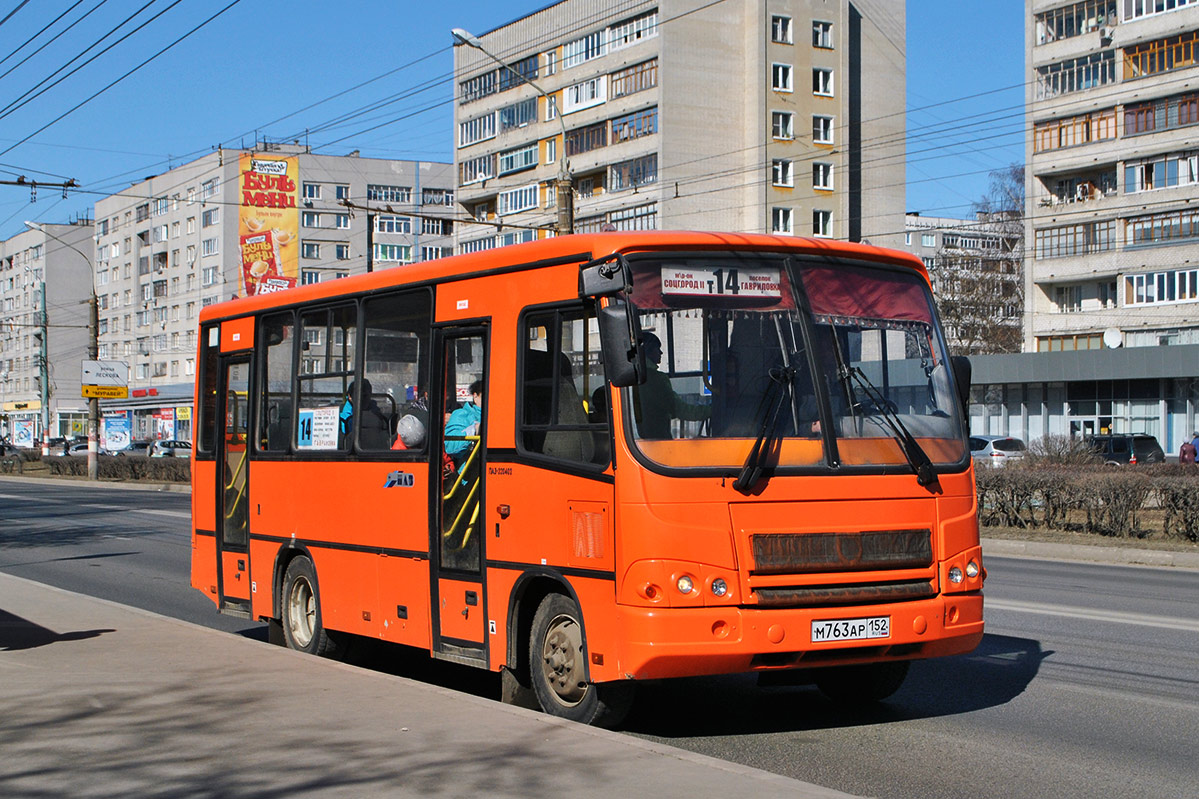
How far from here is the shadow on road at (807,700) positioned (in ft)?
26.6

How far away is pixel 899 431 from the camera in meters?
7.77

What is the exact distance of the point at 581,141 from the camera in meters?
69.0

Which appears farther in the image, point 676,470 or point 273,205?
point 273,205

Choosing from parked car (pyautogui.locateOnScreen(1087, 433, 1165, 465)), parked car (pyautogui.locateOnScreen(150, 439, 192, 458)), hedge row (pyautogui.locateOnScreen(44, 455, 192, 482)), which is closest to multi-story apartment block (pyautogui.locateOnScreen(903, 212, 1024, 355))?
parked car (pyautogui.locateOnScreen(1087, 433, 1165, 465))

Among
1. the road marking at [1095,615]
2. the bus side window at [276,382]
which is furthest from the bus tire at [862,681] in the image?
the bus side window at [276,382]

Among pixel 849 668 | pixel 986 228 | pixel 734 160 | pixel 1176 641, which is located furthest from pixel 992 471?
pixel 986 228

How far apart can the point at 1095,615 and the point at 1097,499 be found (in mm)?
9959

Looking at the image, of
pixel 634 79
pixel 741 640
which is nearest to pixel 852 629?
Answer: pixel 741 640

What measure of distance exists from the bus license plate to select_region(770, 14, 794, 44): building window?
64.7 meters

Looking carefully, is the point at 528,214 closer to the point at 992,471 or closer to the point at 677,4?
the point at 677,4

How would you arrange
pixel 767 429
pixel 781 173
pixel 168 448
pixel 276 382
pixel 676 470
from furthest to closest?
pixel 168 448 < pixel 781 173 < pixel 276 382 < pixel 767 429 < pixel 676 470

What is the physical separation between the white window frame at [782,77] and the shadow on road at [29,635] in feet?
200

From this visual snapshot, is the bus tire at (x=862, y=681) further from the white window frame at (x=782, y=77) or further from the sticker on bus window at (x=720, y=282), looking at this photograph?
the white window frame at (x=782, y=77)

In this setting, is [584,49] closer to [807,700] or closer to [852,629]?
[807,700]
